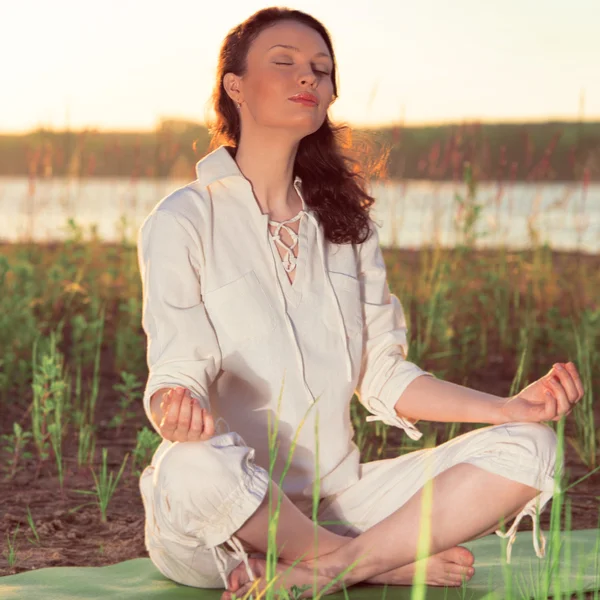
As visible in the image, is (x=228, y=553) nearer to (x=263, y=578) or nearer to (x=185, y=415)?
(x=263, y=578)

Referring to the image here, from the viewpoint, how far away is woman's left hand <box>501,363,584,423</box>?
2.18 meters

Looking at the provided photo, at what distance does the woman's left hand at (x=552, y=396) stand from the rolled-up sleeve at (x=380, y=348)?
1.05 feet

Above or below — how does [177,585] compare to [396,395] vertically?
below

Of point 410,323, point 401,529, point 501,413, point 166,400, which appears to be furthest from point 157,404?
point 410,323

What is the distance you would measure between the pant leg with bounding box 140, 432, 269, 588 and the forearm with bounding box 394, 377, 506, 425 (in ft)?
1.54

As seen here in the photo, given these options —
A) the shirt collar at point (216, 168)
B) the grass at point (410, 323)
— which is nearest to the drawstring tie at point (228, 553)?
the shirt collar at point (216, 168)

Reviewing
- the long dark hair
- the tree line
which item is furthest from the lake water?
the long dark hair

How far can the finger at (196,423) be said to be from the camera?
2.01 m

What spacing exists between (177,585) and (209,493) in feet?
1.57

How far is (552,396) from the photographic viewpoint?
7.17ft

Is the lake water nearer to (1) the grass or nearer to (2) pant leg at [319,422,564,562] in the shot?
(1) the grass

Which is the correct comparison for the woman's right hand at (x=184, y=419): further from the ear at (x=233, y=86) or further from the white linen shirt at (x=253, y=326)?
the ear at (x=233, y=86)

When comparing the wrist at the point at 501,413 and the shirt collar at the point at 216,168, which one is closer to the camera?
the wrist at the point at 501,413

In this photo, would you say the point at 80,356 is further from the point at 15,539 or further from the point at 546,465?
the point at 546,465
